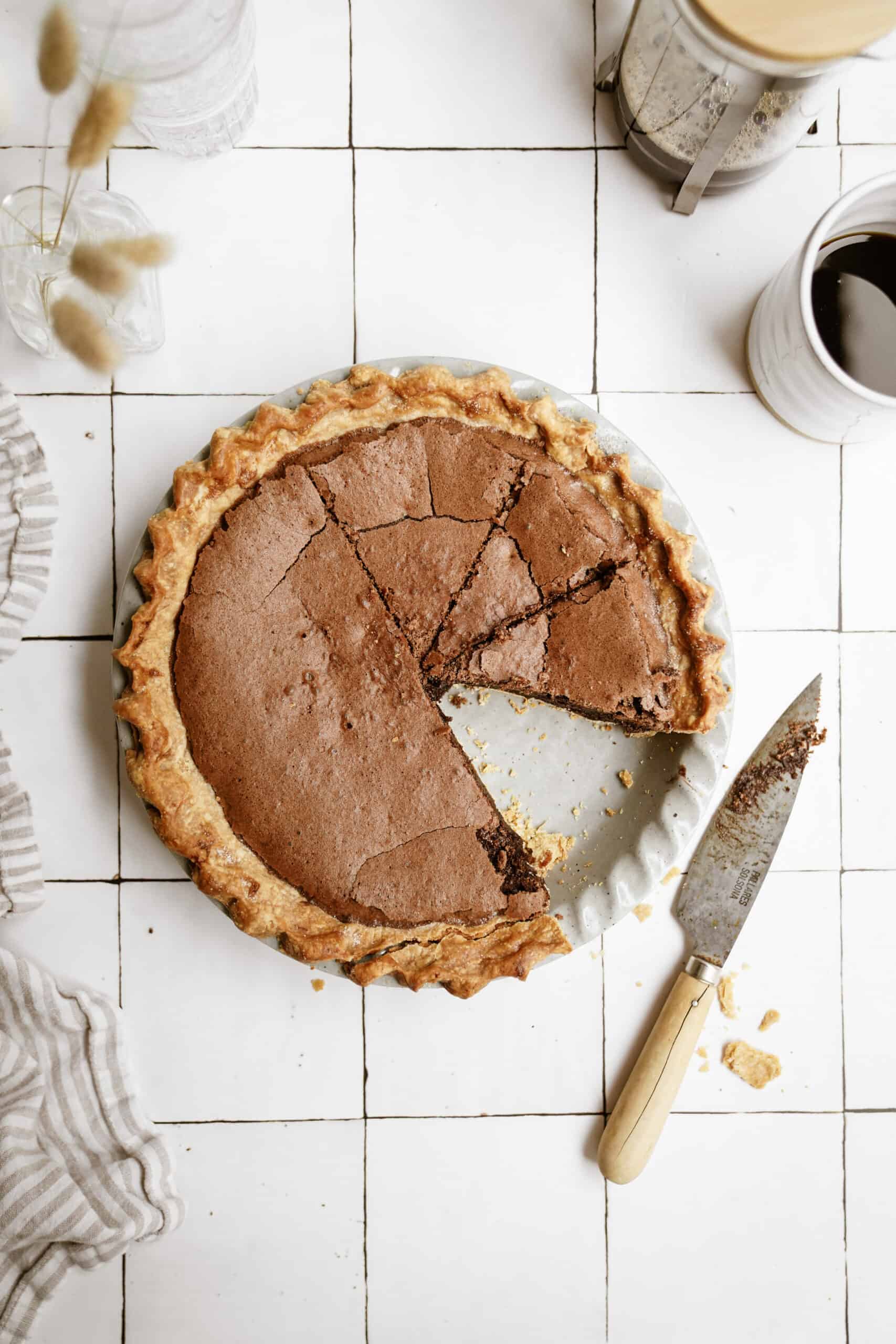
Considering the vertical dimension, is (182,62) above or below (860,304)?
above

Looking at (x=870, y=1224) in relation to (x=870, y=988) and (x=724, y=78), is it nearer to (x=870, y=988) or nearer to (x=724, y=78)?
(x=870, y=988)

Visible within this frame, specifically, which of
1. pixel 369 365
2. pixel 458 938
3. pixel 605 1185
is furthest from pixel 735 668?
pixel 605 1185

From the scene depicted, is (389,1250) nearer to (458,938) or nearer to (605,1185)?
(605,1185)

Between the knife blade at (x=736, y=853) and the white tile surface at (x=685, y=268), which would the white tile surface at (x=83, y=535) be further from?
the knife blade at (x=736, y=853)

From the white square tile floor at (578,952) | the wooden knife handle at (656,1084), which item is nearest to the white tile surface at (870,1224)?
the white square tile floor at (578,952)

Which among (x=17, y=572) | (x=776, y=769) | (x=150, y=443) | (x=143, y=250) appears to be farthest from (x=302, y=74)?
(x=776, y=769)

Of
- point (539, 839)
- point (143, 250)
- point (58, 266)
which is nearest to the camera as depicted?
point (143, 250)
